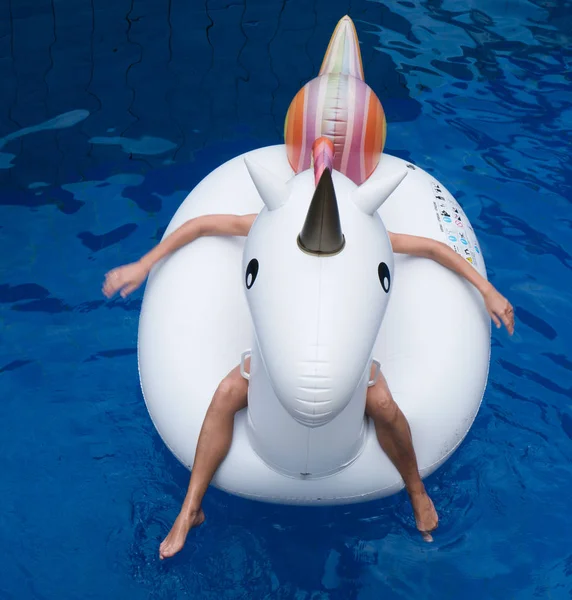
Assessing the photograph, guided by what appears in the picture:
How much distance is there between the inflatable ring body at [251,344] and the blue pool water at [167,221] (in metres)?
0.33

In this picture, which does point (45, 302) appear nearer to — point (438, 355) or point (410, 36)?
point (438, 355)

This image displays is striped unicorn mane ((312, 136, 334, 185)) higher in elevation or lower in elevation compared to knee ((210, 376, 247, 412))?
higher

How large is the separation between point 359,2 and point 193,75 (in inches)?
41.6

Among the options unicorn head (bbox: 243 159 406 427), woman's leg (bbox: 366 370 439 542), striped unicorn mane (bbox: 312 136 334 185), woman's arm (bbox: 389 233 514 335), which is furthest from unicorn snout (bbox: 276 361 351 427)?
woman's arm (bbox: 389 233 514 335)

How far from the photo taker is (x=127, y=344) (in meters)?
2.88

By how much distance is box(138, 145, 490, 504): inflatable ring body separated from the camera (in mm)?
2051

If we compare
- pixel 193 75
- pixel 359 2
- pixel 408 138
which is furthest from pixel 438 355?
pixel 359 2

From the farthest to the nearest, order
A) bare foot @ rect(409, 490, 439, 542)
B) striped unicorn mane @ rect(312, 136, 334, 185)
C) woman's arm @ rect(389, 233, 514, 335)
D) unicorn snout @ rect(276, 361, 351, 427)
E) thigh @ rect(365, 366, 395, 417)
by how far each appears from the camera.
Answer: woman's arm @ rect(389, 233, 514, 335) → bare foot @ rect(409, 490, 439, 542) → striped unicorn mane @ rect(312, 136, 334, 185) → thigh @ rect(365, 366, 395, 417) → unicorn snout @ rect(276, 361, 351, 427)

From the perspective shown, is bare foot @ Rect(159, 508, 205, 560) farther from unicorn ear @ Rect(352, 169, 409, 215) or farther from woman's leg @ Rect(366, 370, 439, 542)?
unicorn ear @ Rect(352, 169, 409, 215)

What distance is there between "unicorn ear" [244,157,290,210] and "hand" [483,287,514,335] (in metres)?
0.78

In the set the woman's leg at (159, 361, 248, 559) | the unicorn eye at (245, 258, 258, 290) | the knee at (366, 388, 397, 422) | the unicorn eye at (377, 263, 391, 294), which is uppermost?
the unicorn eye at (377, 263, 391, 294)

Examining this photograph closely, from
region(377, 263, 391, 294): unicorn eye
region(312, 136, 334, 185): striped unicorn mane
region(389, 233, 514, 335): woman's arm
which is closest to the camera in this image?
region(377, 263, 391, 294): unicorn eye

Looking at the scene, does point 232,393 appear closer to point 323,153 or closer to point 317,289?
point 317,289

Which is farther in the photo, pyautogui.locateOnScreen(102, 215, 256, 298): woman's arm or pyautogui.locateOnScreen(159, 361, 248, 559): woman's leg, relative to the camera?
pyautogui.locateOnScreen(102, 215, 256, 298): woman's arm
